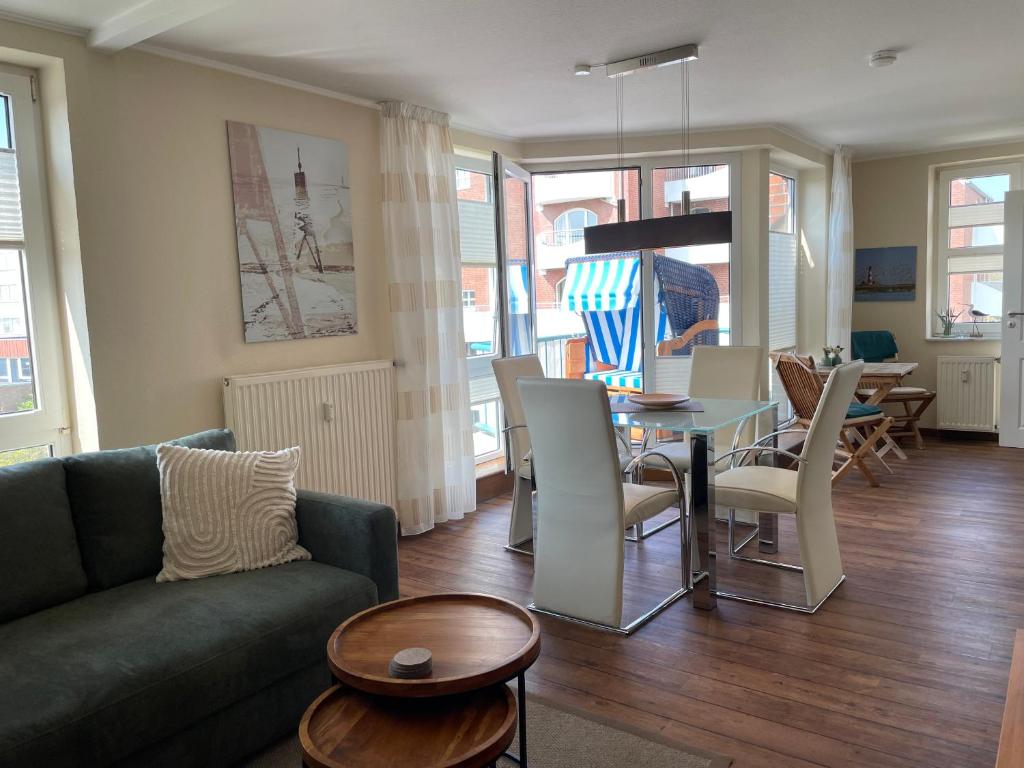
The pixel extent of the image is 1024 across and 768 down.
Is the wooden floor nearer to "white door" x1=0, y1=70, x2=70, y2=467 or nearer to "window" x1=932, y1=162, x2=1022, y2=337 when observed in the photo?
"white door" x1=0, y1=70, x2=70, y2=467

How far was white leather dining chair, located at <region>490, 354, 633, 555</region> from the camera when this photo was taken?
14.1 feet

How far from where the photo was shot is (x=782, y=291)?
6793mm

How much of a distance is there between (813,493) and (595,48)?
7.53 feet

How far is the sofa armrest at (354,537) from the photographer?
8.95ft

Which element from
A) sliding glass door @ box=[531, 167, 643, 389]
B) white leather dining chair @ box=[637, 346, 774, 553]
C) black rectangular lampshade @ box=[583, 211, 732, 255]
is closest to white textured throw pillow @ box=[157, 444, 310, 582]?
black rectangular lampshade @ box=[583, 211, 732, 255]

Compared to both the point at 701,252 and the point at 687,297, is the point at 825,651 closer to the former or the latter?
the point at 687,297

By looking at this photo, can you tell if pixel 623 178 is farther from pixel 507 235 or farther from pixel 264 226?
pixel 264 226

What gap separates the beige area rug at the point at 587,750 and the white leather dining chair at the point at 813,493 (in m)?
1.23

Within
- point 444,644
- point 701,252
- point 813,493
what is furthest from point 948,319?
point 444,644

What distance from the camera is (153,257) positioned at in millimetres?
3463

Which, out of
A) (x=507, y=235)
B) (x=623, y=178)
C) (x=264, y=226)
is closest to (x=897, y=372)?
(x=623, y=178)

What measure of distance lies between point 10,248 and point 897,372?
5.91 meters

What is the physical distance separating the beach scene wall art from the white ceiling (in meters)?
1.99

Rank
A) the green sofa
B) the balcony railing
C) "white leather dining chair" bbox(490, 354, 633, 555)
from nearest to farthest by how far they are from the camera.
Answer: the green sofa
"white leather dining chair" bbox(490, 354, 633, 555)
the balcony railing
